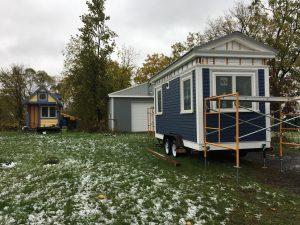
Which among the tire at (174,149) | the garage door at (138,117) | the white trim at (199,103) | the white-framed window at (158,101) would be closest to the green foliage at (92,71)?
the garage door at (138,117)

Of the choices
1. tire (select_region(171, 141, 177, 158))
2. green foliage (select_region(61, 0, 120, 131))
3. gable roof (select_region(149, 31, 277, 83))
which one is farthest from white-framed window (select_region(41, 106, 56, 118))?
gable roof (select_region(149, 31, 277, 83))

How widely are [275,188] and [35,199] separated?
218 inches

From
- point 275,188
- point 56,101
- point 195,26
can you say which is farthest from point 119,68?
point 275,188

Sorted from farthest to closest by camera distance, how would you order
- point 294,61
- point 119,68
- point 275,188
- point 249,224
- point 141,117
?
point 119,68, point 141,117, point 294,61, point 275,188, point 249,224

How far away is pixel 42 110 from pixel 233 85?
73.1 feet

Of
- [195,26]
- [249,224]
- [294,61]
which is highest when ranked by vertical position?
[195,26]

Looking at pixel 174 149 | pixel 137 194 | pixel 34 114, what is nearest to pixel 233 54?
pixel 174 149

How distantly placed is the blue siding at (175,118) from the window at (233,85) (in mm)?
783

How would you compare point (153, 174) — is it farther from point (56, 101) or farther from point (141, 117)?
point (56, 101)

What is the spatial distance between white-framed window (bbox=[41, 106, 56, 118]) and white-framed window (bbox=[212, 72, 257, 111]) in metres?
21.8

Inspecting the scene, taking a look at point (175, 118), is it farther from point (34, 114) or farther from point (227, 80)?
point (34, 114)

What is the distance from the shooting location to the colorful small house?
94.9 ft

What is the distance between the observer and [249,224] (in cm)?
585

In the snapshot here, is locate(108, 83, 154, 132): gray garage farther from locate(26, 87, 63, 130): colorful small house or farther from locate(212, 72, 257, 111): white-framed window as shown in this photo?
locate(212, 72, 257, 111): white-framed window
